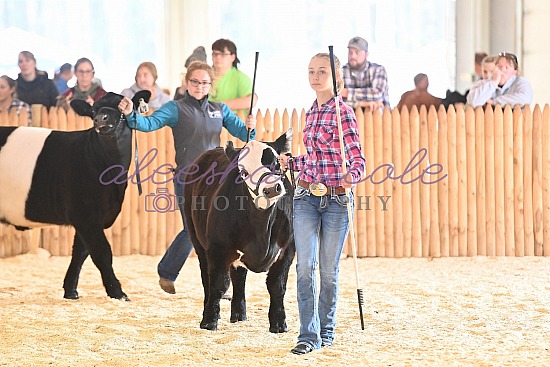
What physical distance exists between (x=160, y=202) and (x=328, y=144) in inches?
174

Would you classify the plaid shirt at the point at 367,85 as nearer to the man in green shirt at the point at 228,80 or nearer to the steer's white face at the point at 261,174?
the man in green shirt at the point at 228,80

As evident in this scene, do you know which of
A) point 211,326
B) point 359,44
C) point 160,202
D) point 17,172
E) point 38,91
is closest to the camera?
point 211,326

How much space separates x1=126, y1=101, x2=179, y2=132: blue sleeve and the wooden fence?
2634 millimetres

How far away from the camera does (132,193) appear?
8.70 meters

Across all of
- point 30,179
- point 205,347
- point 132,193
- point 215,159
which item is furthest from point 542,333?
point 132,193

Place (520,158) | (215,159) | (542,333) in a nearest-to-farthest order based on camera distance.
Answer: (542,333), (215,159), (520,158)

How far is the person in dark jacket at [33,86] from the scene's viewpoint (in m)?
9.65

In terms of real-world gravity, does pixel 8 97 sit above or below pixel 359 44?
below

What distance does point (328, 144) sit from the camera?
4.47 m

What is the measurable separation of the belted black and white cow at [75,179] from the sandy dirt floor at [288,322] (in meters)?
0.39

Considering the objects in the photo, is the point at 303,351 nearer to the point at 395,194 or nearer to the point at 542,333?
the point at 542,333

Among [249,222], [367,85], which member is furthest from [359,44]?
[249,222]

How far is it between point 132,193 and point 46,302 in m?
2.61

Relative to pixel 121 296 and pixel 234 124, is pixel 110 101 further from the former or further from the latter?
pixel 121 296
